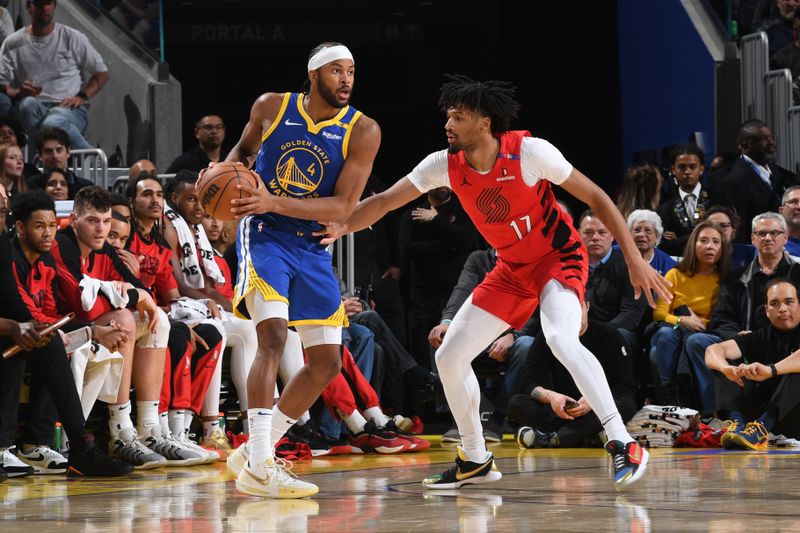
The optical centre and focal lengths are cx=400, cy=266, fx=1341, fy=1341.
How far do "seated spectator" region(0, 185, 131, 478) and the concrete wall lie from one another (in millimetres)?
5179

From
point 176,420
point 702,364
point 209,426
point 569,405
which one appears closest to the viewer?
point 176,420

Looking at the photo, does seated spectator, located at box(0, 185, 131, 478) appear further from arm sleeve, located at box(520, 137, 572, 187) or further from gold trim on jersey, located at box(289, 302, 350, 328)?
arm sleeve, located at box(520, 137, 572, 187)

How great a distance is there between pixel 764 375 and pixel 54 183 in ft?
16.0

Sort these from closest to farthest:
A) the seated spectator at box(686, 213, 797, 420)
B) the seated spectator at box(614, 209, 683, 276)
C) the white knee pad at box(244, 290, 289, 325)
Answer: the white knee pad at box(244, 290, 289, 325) < the seated spectator at box(686, 213, 797, 420) < the seated spectator at box(614, 209, 683, 276)

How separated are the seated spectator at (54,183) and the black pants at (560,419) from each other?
338 centimetres

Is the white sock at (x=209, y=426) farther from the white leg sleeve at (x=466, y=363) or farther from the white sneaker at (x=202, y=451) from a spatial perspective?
the white leg sleeve at (x=466, y=363)

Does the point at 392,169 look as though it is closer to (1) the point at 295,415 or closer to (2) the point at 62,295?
(2) the point at 62,295

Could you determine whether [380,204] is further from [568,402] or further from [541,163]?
[568,402]

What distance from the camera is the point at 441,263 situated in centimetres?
1044

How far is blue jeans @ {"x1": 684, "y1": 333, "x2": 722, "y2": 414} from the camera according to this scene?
8797 mm

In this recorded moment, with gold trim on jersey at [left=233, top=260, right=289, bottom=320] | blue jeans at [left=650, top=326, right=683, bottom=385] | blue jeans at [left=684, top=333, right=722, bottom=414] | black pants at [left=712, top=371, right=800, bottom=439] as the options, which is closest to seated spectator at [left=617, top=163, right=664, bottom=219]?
blue jeans at [left=650, top=326, right=683, bottom=385]

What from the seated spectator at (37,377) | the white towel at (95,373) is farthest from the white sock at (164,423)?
the seated spectator at (37,377)

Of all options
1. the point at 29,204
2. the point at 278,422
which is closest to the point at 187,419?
the point at 29,204

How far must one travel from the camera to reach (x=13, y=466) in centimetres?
689
